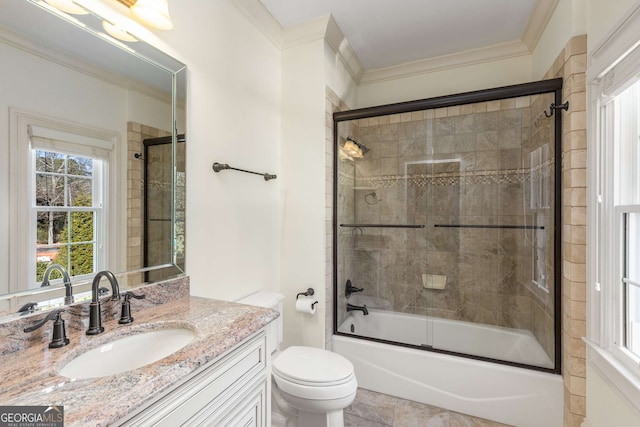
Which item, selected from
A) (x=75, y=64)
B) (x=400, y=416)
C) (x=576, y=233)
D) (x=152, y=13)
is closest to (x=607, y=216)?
(x=576, y=233)

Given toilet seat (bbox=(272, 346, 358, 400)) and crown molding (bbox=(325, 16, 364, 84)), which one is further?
crown molding (bbox=(325, 16, 364, 84))

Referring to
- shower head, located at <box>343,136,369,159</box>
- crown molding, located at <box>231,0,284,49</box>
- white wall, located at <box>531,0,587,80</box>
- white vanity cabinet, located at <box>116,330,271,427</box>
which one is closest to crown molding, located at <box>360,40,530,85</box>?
white wall, located at <box>531,0,587,80</box>

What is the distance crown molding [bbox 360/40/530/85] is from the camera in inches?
96.3

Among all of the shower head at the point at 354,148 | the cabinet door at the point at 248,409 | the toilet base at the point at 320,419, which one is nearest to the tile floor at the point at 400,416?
the toilet base at the point at 320,419

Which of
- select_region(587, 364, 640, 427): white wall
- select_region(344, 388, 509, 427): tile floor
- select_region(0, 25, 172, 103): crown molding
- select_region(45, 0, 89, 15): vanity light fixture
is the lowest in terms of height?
select_region(344, 388, 509, 427): tile floor

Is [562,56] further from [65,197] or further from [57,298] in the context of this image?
[57,298]

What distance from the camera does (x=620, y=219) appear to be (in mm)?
1377

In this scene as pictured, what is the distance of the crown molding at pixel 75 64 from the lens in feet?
2.90

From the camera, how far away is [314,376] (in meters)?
1.48

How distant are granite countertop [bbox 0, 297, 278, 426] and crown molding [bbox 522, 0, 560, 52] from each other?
2528mm

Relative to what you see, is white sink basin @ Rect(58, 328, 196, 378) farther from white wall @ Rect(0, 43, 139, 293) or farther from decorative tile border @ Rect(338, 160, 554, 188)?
decorative tile border @ Rect(338, 160, 554, 188)

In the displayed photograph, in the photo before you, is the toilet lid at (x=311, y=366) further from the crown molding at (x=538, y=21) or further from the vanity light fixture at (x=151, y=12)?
the crown molding at (x=538, y=21)

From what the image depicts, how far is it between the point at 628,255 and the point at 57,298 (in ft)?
7.76

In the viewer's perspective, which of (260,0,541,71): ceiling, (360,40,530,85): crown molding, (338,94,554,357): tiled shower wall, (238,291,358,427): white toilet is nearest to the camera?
(238,291,358,427): white toilet
